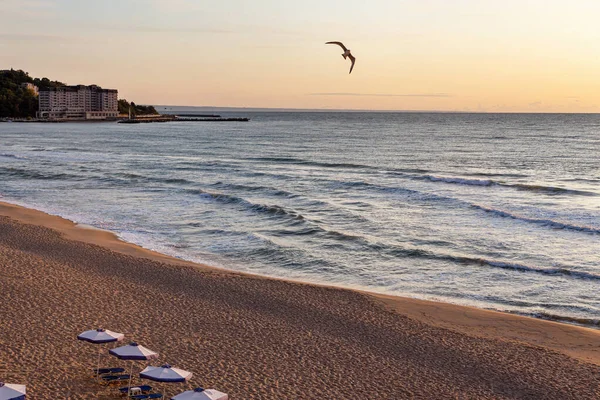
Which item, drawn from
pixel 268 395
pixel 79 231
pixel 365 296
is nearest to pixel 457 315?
pixel 365 296

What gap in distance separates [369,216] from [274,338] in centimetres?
1735

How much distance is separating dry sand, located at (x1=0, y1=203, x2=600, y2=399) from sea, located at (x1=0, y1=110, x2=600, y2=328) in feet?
7.62

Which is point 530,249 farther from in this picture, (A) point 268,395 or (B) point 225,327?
(A) point 268,395

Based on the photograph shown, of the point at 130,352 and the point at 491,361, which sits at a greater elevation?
the point at 130,352

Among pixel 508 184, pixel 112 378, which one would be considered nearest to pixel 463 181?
pixel 508 184

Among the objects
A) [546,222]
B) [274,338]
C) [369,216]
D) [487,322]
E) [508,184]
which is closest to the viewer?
[274,338]

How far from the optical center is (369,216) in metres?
31.7

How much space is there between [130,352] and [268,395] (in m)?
2.55

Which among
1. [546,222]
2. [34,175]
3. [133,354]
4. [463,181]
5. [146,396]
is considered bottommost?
[146,396]

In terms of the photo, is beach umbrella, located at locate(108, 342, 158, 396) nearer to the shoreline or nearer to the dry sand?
the dry sand

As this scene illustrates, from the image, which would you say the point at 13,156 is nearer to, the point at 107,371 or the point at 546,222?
the point at 546,222

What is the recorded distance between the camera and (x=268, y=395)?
38.3 ft

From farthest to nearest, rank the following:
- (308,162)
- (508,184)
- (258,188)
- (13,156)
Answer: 1. (13,156)
2. (308,162)
3. (508,184)
4. (258,188)

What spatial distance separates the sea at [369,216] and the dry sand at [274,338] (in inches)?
91.4
